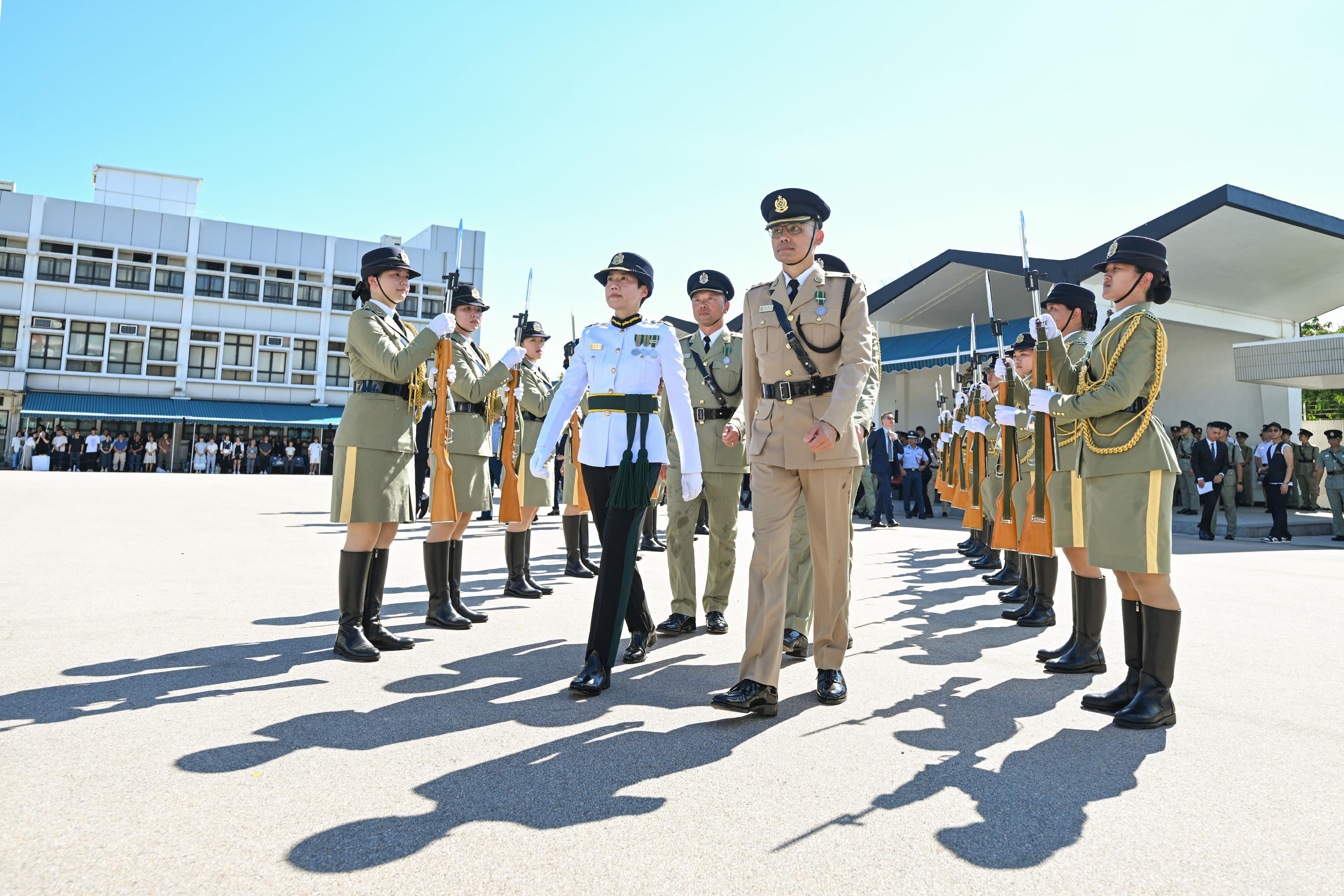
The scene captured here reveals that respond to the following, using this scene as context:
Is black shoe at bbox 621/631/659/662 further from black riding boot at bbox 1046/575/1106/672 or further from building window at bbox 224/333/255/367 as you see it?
building window at bbox 224/333/255/367

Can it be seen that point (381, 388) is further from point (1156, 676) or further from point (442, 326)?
point (1156, 676)

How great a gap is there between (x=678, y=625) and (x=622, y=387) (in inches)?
73.7

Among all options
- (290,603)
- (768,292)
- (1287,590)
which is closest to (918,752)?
(768,292)

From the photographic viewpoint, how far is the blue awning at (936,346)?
21578mm

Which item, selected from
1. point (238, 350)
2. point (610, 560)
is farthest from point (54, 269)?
point (610, 560)

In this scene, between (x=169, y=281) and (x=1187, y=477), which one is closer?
(x=1187, y=477)

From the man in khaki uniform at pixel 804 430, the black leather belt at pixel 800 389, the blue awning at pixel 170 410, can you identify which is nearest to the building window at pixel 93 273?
the blue awning at pixel 170 410

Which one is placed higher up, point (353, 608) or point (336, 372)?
point (336, 372)

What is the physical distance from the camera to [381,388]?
4.55 meters

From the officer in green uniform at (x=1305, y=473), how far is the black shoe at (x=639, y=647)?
1924 centimetres

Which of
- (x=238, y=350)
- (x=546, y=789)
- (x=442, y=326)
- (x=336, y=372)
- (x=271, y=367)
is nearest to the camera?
(x=546, y=789)

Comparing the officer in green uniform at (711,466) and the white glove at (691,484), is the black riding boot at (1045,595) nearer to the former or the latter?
the officer in green uniform at (711,466)

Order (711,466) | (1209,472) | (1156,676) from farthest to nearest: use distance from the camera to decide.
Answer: (1209,472) → (711,466) → (1156,676)

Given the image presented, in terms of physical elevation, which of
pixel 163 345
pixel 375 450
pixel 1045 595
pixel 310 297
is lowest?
pixel 1045 595
